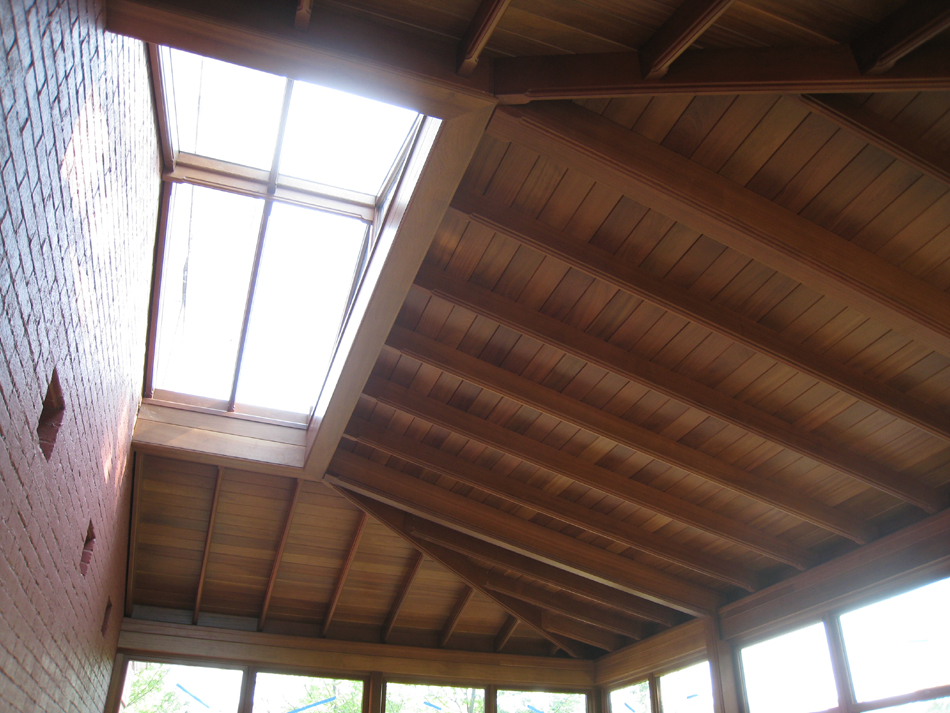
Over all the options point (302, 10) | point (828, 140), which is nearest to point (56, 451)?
point (302, 10)

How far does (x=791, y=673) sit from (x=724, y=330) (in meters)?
3.74

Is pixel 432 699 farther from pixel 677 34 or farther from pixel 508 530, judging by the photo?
pixel 677 34

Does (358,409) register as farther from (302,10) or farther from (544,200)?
(302,10)

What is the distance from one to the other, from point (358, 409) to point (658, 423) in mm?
2485

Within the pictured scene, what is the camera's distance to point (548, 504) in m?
6.20

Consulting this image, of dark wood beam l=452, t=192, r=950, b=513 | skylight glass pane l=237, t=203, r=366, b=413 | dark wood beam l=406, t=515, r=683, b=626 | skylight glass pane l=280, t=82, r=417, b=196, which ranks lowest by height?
dark wood beam l=406, t=515, r=683, b=626

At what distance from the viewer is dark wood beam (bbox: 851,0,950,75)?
2471 millimetres

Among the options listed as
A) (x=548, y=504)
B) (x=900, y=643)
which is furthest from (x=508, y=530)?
(x=900, y=643)

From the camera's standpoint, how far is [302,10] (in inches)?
109

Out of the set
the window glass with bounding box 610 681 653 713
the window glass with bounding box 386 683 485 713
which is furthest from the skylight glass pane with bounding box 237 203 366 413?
the window glass with bounding box 610 681 653 713

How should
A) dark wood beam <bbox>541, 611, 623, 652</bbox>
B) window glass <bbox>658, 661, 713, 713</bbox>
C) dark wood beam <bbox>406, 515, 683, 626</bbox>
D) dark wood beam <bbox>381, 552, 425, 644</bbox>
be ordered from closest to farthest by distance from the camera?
1. window glass <bbox>658, 661, 713, 713</bbox>
2. dark wood beam <bbox>406, 515, 683, 626</bbox>
3. dark wood beam <bbox>381, 552, 425, 644</bbox>
4. dark wood beam <bbox>541, 611, 623, 652</bbox>

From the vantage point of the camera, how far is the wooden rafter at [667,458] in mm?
5254

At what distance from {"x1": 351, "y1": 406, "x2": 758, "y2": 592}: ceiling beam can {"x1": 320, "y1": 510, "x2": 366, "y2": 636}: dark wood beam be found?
1.47 meters

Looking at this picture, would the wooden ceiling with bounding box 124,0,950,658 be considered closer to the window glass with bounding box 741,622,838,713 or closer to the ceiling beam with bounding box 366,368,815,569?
the ceiling beam with bounding box 366,368,815,569
